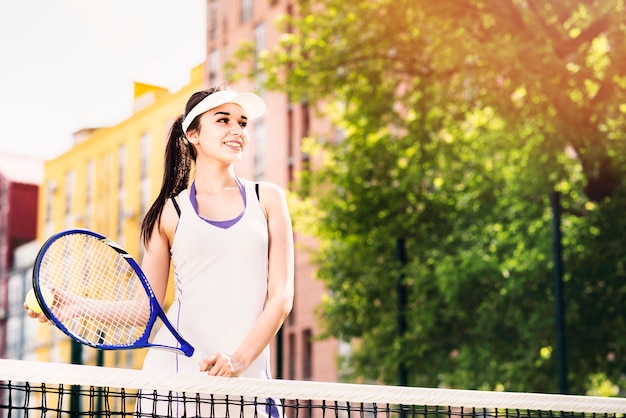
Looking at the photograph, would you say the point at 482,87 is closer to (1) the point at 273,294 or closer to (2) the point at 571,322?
(2) the point at 571,322

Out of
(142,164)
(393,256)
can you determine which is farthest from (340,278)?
(142,164)

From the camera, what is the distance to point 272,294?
14.7 feet

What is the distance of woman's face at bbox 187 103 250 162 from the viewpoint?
183 inches

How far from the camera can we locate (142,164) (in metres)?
61.4

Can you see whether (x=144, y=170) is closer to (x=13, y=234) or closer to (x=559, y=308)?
(x=13, y=234)

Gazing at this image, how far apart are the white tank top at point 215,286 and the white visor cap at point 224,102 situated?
41 cm

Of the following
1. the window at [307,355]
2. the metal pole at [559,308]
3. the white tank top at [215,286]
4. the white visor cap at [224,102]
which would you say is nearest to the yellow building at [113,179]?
the window at [307,355]

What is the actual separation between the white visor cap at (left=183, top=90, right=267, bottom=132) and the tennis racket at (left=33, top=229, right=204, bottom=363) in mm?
575

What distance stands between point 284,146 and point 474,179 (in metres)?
24.8

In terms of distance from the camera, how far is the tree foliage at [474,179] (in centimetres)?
2022

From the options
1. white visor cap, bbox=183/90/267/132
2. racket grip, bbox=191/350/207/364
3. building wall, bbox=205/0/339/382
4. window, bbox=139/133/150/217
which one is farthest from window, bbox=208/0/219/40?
racket grip, bbox=191/350/207/364

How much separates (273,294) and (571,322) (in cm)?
1713

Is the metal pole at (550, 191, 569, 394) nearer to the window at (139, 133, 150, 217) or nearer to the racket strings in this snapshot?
the racket strings

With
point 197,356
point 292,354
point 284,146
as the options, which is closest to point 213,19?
point 284,146
